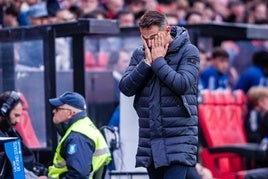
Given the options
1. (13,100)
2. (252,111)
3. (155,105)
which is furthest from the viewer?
(252,111)

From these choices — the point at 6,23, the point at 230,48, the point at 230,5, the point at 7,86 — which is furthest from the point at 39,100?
the point at 230,5

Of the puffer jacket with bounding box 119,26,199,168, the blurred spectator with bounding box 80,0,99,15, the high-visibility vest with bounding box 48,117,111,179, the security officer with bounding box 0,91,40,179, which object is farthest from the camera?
the blurred spectator with bounding box 80,0,99,15

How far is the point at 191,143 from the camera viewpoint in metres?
8.45

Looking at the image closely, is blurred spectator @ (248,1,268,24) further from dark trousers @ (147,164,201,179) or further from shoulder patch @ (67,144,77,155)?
dark trousers @ (147,164,201,179)

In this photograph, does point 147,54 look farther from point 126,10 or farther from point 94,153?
point 126,10

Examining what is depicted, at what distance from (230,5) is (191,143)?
535 inches

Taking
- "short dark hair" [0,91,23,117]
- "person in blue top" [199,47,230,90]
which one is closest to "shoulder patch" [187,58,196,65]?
Answer: "short dark hair" [0,91,23,117]

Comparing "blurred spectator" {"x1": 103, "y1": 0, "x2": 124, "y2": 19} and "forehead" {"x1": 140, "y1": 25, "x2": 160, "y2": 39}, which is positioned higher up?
"blurred spectator" {"x1": 103, "y1": 0, "x2": 124, "y2": 19}

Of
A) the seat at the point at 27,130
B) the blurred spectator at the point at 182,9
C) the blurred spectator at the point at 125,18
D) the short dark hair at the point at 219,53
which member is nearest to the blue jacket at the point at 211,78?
the short dark hair at the point at 219,53

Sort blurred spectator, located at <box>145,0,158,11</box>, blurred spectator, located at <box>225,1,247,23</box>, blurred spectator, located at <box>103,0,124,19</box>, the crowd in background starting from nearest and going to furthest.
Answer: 1. the crowd in background
2. blurred spectator, located at <box>103,0,124,19</box>
3. blurred spectator, located at <box>145,0,158,11</box>
4. blurred spectator, located at <box>225,1,247,23</box>

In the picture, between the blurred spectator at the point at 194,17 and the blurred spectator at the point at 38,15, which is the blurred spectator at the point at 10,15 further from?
the blurred spectator at the point at 194,17

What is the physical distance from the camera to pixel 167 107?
27.6 ft

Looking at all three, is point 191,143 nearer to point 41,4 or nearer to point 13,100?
point 13,100

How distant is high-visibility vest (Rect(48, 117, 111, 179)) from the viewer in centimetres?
956
